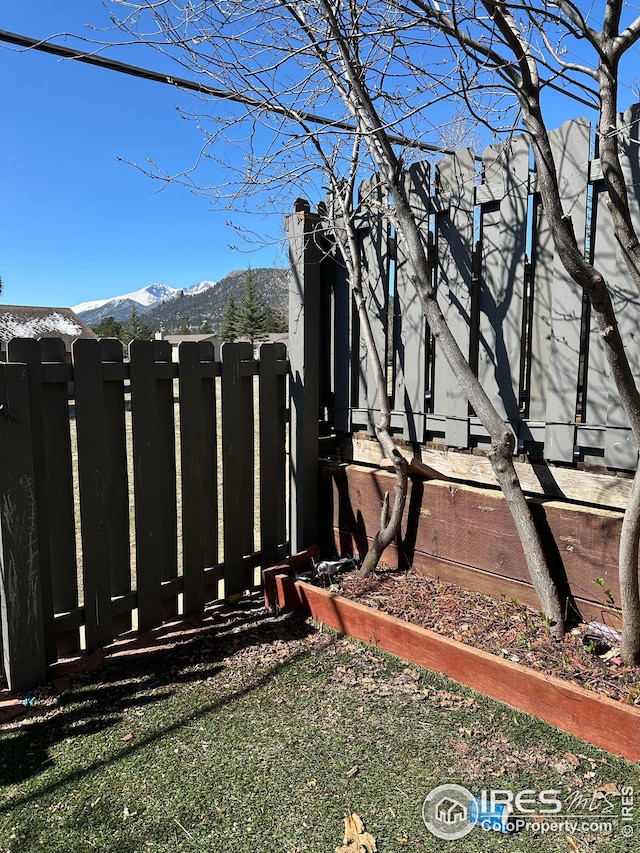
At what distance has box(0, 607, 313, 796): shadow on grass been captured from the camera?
2.12 meters

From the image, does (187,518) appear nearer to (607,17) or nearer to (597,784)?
(597,784)

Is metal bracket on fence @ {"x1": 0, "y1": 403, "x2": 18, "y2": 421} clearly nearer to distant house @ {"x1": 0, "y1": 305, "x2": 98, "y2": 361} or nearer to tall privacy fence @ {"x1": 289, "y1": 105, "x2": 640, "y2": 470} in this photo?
tall privacy fence @ {"x1": 289, "y1": 105, "x2": 640, "y2": 470}

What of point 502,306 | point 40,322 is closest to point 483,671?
point 502,306

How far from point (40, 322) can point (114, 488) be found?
36.1 meters

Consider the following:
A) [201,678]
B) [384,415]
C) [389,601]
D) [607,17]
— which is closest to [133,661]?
[201,678]

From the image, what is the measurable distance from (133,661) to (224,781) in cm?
103

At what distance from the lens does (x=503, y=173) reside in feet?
9.57

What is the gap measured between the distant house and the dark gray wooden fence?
31826 mm

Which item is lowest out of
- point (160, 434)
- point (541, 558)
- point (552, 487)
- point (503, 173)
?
point (541, 558)

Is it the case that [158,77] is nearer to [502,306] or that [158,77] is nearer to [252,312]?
[502,306]

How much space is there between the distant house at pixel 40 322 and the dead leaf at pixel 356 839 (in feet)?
111

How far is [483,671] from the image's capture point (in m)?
2.41

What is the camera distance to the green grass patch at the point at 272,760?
1754mm

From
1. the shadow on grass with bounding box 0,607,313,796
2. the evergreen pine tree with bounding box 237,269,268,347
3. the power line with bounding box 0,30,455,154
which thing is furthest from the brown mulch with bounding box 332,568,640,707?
the evergreen pine tree with bounding box 237,269,268,347
